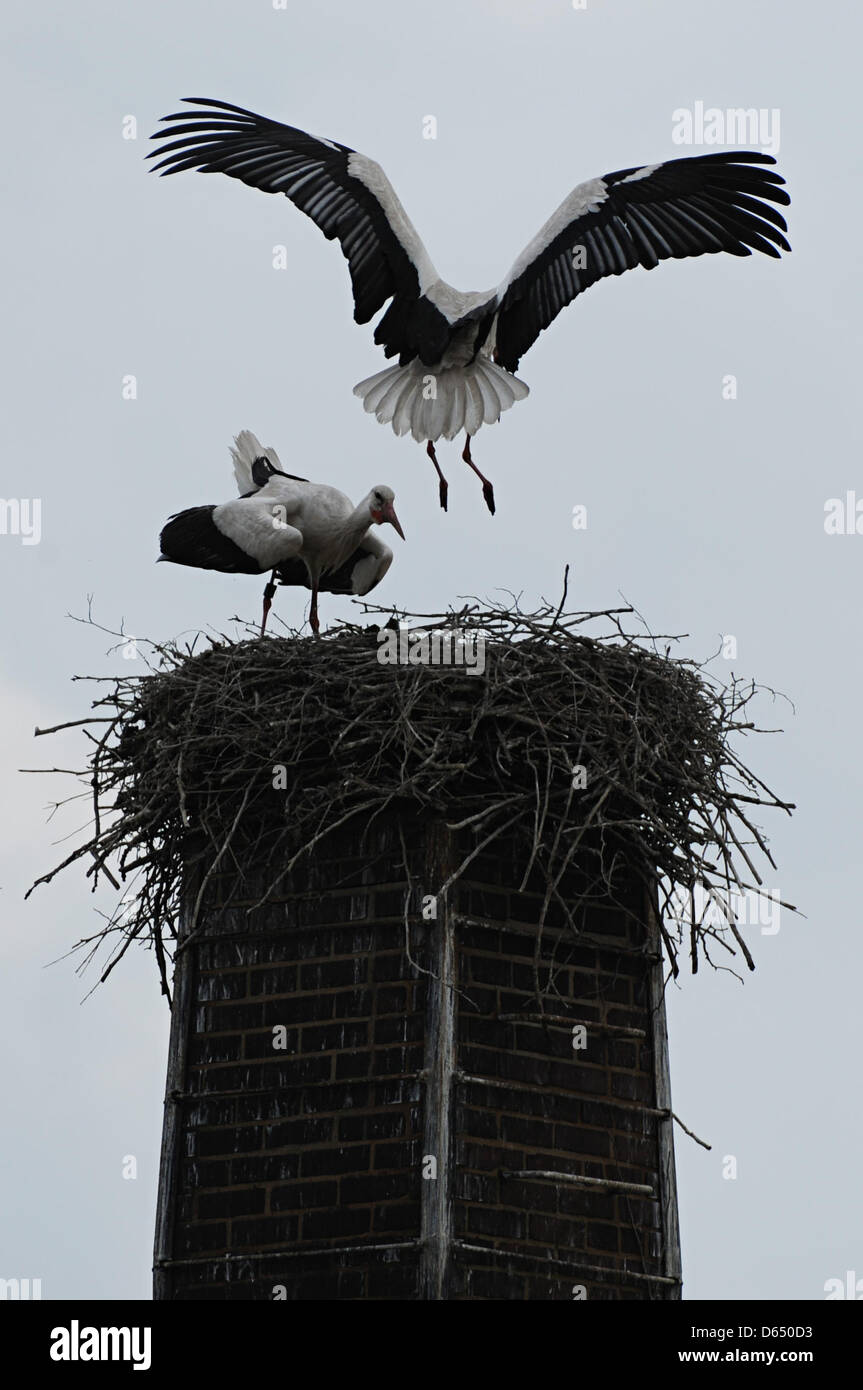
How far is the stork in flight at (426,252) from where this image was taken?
11.4 meters

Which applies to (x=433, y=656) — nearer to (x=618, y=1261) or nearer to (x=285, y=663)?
(x=285, y=663)

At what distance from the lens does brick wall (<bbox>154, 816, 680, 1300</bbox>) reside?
870 centimetres

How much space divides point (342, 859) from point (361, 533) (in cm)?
282

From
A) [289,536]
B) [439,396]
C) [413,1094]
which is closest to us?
[413,1094]

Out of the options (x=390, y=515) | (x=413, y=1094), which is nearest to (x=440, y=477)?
(x=390, y=515)

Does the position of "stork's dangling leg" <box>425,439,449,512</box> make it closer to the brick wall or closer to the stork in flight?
the stork in flight

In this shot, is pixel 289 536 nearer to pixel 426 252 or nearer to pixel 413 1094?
pixel 426 252

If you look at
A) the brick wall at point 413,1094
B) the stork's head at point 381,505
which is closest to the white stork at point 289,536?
the stork's head at point 381,505

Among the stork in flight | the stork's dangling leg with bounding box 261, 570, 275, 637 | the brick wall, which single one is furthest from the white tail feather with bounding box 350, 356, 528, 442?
the brick wall

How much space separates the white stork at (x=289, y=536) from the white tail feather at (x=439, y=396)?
0.55m

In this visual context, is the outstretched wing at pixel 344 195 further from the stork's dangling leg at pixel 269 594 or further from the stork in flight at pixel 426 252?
the stork's dangling leg at pixel 269 594

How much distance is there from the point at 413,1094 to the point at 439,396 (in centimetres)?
461

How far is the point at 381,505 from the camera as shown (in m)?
11.6
